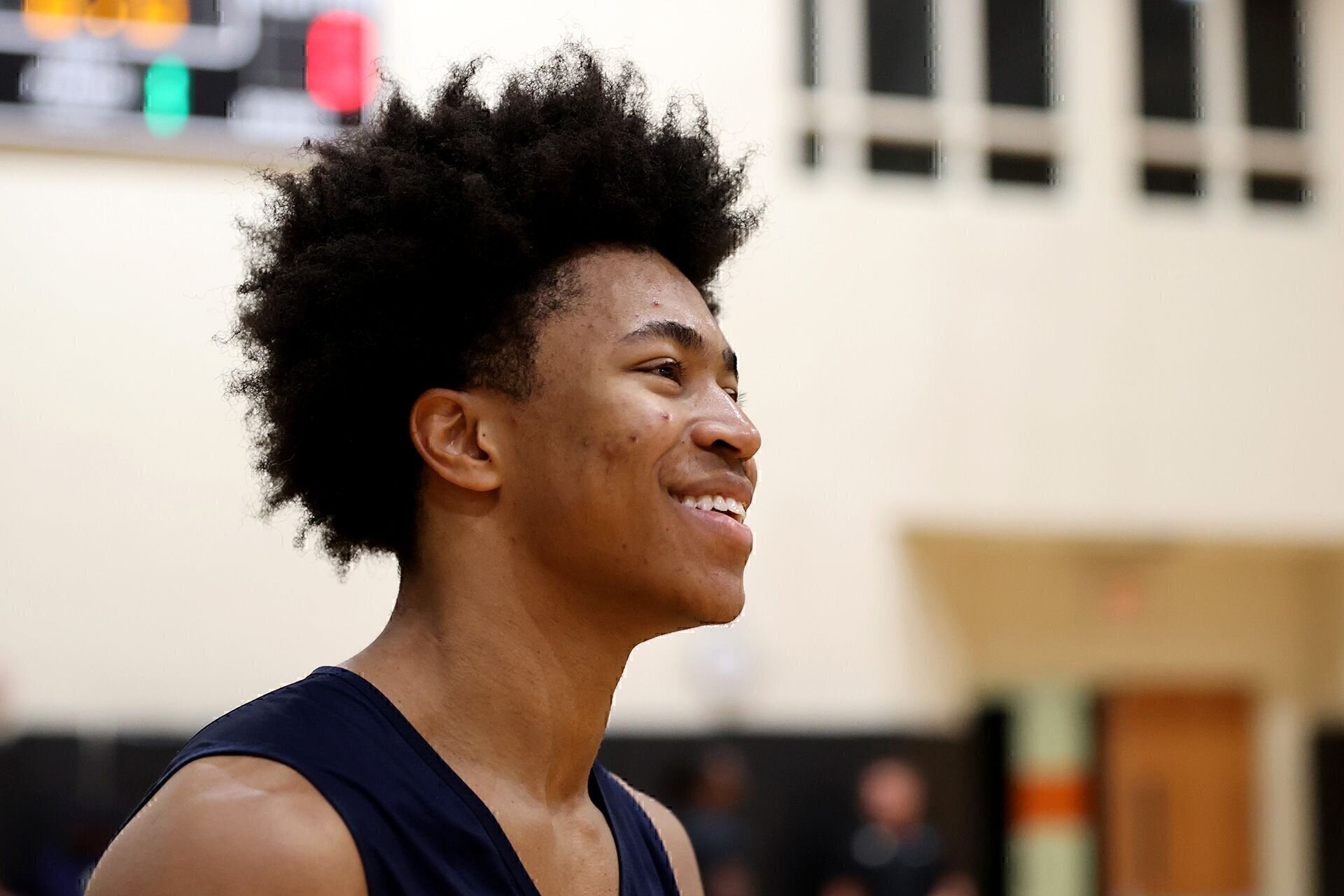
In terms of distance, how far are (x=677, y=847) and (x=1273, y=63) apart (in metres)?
9.33

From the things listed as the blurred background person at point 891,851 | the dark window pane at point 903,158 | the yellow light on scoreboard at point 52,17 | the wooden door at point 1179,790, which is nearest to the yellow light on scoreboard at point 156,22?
the yellow light on scoreboard at point 52,17

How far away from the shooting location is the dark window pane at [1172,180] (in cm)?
1019

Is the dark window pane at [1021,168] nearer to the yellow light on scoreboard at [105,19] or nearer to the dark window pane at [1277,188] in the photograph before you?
the dark window pane at [1277,188]

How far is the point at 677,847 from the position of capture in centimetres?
236

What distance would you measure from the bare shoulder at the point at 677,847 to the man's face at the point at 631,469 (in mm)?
431

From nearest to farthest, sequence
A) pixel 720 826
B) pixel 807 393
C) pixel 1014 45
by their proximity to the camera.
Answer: pixel 720 826 < pixel 807 393 < pixel 1014 45

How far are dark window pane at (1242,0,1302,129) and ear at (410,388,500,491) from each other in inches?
368

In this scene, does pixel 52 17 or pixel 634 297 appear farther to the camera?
pixel 52 17

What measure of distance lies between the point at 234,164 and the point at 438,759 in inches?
259

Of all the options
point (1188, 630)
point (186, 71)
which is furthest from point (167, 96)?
point (1188, 630)

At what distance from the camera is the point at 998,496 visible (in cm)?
950

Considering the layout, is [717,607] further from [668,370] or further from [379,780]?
[379,780]

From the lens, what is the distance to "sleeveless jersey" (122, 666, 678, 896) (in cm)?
176

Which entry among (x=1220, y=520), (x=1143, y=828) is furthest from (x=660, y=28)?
(x=1143, y=828)
